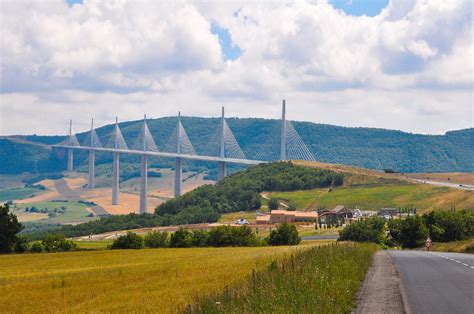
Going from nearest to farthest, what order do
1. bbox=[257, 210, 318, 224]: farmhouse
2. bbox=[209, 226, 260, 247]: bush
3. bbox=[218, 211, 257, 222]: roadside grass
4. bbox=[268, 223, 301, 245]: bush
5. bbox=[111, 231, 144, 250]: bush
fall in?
bbox=[111, 231, 144, 250]: bush, bbox=[209, 226, 260, 247]: bush, bbox=[268, 223, 301, 245]: bush, bbox=[257, 210, 318, 224]: farmhouse, bbox=[218, 211, 257, 222]: roadside grass

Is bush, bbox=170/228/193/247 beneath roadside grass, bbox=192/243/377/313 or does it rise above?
beneath

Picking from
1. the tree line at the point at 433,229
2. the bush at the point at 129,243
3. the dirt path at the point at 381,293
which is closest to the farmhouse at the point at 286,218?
the tree line at the point at 433,229

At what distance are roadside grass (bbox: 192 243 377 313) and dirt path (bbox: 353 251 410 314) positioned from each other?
38cm

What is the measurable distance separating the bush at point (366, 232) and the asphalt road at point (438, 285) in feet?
202

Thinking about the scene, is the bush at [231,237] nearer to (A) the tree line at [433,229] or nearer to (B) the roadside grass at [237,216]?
(A) the tree line at [433,229]

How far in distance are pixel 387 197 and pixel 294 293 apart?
154m

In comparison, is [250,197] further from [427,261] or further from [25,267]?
[427,261]

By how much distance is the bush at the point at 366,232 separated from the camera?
345ft

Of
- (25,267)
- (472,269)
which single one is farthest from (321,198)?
(472,269)

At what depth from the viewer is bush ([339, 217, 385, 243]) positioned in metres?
105

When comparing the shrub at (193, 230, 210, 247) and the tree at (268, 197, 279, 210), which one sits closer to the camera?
the shrub at (193, 230, 210, 247)

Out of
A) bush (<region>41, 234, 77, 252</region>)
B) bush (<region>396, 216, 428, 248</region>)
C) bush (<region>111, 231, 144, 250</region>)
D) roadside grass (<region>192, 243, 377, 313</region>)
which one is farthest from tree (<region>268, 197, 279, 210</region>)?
roadside grass (<region>192, 243, 377, 313</region>)

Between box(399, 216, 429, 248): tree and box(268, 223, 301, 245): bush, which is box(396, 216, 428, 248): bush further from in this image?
box(268, 223, 301, 245): bush

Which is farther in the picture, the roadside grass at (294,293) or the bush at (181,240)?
the bush at (181,240)
